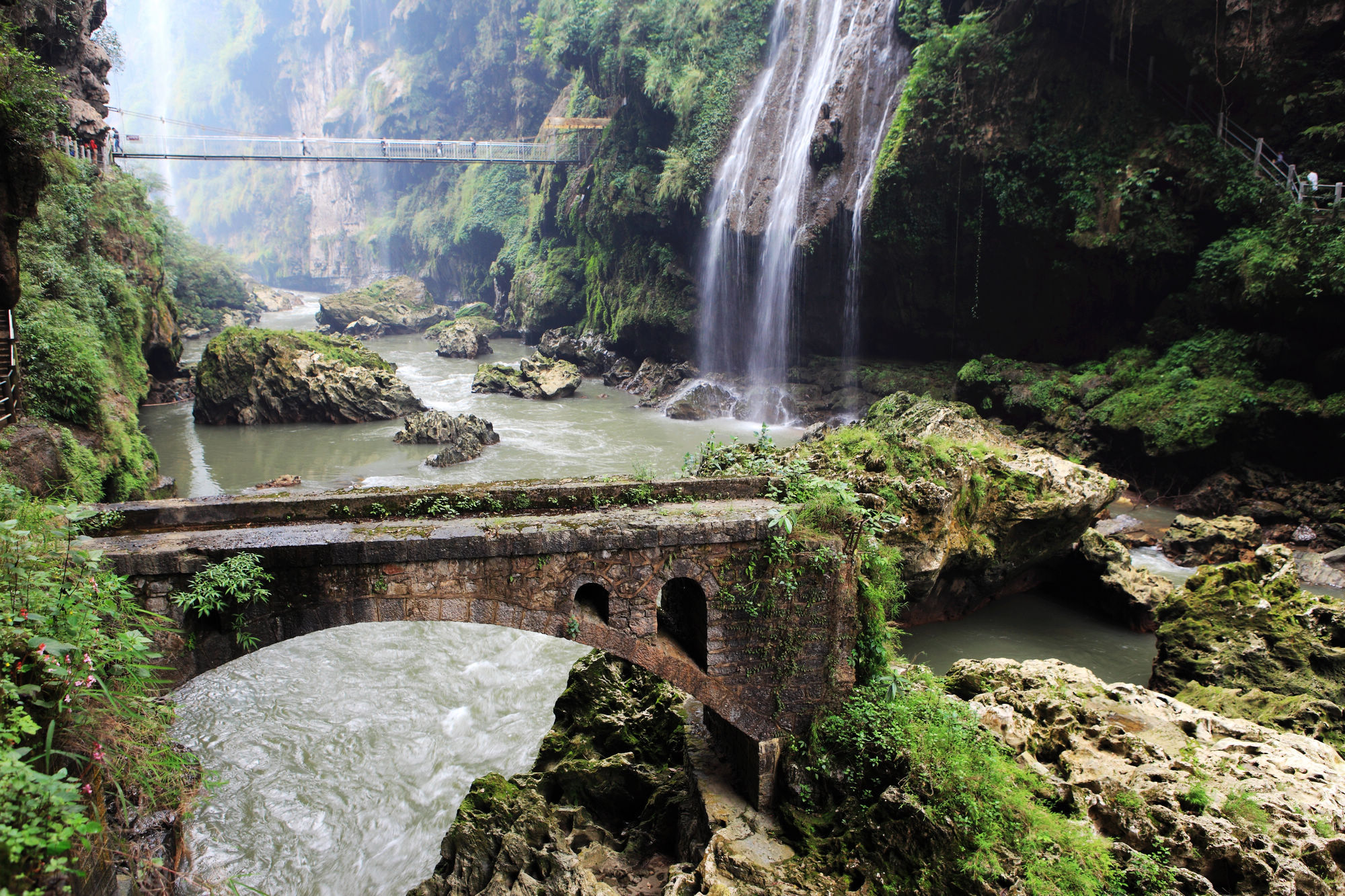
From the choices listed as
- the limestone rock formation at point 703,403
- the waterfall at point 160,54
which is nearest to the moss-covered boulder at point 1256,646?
the limestone rock formation at point 703,403

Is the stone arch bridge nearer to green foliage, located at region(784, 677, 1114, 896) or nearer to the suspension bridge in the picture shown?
green foliage, located at region(784, 677, 1114, 896)

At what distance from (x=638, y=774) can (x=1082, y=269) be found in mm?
16514

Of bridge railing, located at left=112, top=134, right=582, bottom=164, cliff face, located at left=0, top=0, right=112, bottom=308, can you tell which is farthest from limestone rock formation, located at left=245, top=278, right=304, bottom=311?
cliff face, located at left=0, top=0, right=112, bottom=308

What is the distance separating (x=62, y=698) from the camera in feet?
11.2

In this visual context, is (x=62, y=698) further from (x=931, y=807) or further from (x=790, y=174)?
(x=790, y=174)

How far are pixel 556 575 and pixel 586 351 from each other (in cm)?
2736

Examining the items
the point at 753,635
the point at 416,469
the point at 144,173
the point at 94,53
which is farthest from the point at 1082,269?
the point at 144,173

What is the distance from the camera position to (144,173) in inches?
1865

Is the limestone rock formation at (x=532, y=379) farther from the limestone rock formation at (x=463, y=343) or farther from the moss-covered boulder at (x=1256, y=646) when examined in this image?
the moss-covered boulder at (x=1256, y=646)

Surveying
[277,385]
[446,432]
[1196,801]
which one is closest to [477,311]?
[277,385]

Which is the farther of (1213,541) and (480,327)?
(480,327)

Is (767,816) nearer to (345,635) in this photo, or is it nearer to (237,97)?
(345,635)

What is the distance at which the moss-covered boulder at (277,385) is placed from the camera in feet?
75.5

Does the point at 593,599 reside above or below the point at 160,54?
below
